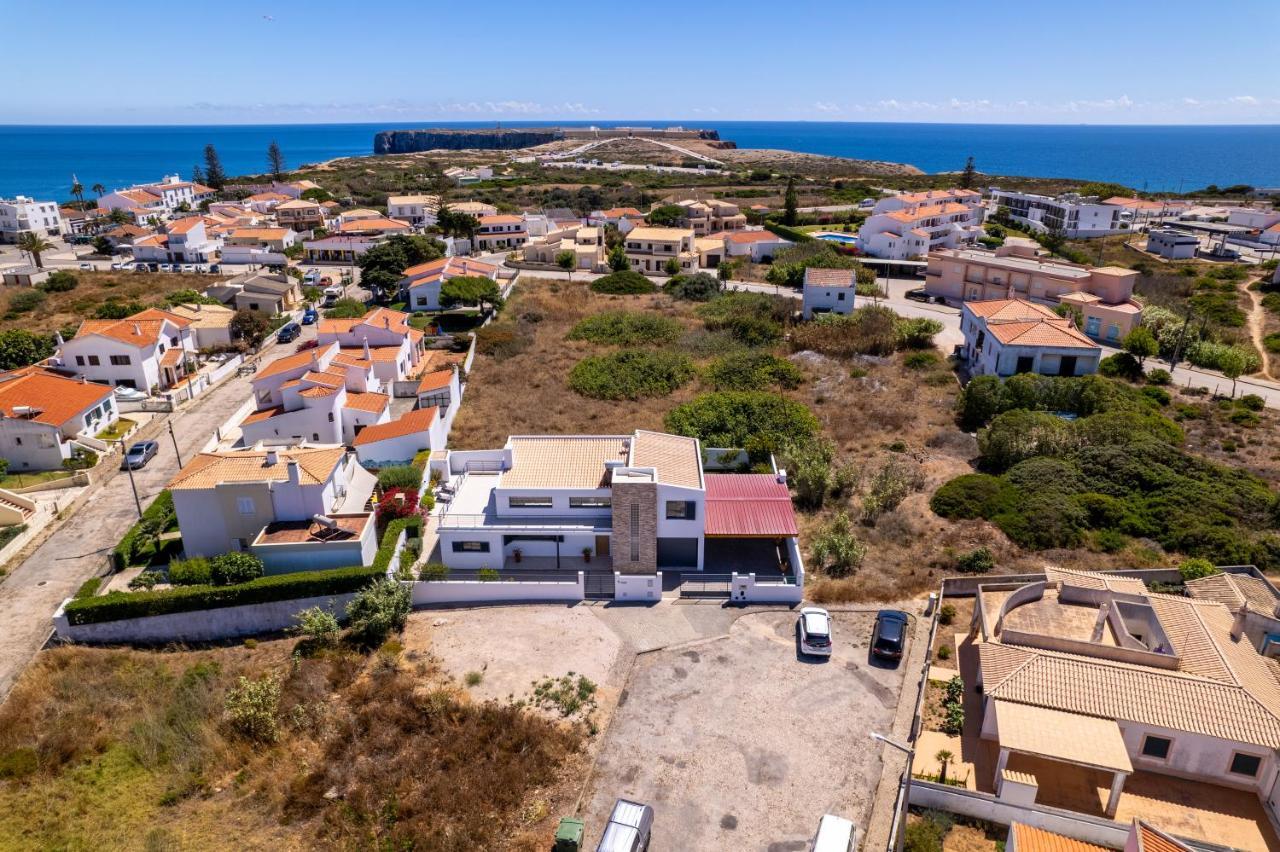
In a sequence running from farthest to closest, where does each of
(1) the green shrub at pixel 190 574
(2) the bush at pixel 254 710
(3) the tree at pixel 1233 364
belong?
(3) the tree at pixel 1233 364 < (1) the green shrub at pixel 190 574 < (2) the bush at pixel 254 710

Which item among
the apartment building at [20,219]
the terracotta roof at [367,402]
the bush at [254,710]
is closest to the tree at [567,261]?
the terracotta roof at [367,402]

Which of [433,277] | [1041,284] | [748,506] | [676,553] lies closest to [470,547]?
[676,553]

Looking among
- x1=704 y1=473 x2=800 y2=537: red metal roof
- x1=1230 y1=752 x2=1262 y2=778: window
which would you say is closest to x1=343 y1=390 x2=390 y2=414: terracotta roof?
x1=704 y1=473 x2=800 y2=537: red metal roof

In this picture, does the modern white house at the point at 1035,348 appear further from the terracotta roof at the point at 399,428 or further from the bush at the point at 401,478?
the bush at the point at 401,478

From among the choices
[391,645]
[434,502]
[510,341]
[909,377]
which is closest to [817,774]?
[391,645]

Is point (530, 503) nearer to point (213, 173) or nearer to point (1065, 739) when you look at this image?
point (1065, 739)

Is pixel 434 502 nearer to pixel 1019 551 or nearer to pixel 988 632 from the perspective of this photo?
pixel 988 632
